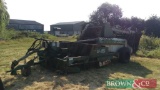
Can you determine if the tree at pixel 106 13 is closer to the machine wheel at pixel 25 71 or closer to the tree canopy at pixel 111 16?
the tree canopy at pixel 111 16

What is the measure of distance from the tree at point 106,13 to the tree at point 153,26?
7.88 meters

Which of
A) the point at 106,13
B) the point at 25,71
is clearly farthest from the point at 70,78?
the point at 106,13

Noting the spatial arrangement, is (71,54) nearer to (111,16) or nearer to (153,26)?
(153,26)

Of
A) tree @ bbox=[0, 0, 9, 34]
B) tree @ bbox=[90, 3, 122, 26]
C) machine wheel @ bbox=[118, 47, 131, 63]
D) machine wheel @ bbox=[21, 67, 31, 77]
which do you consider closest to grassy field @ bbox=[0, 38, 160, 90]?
machine wheel @ bbox=[21, 67, 31, 77]

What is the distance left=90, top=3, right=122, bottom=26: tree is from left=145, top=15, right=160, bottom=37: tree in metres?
7.88

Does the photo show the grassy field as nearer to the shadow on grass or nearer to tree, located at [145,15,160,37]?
the shadow on grass

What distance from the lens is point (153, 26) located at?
132 feet

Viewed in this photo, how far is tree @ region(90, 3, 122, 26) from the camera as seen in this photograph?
47.3 m

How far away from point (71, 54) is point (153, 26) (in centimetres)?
3479

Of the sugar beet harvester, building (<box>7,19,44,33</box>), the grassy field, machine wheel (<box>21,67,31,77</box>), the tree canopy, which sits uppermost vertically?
the tree canopy

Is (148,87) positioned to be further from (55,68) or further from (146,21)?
(146,21)

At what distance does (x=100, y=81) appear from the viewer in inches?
274

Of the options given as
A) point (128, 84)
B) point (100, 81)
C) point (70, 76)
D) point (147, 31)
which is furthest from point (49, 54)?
point (147, 31)

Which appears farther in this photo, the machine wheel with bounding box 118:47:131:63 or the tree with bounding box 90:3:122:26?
the tree with bounding box 90:3:122:26
